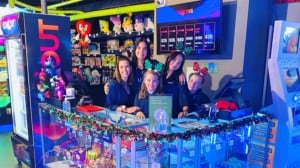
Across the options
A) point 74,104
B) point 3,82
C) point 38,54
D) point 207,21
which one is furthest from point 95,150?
point 3,82

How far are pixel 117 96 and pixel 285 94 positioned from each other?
179cm

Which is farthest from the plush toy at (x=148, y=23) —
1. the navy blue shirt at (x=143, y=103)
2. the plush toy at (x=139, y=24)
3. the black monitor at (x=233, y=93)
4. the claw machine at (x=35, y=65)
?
the black monitor at (x=233, y=93)

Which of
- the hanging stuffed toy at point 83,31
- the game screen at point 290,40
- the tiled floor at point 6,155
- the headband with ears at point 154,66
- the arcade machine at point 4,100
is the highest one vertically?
the hanging stuffed toy at point 83,31

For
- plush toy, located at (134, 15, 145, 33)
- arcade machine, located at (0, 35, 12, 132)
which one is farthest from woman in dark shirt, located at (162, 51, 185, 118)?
arcade machine, located at (0, 35, 12, 132)

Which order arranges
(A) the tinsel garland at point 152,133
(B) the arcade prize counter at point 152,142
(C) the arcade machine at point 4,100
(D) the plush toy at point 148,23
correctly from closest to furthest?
(A) the tinsel garland at point 152,133, (B) the arcade prize counter at point 152,142, (C) the arcade machine at point 4,100, (D) the plush toy at point 148,23

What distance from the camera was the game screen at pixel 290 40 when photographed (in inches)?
112

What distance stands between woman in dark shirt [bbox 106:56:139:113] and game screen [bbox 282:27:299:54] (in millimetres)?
1640

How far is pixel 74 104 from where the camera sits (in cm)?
344

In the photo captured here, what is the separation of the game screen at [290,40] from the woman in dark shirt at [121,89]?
5.38 ft

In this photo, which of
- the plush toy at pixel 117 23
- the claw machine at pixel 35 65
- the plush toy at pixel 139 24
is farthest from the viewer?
the plush toy at pixel 117 23

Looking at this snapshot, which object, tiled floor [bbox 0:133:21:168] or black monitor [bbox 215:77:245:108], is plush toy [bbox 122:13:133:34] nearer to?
tiled floor [bbox 0:133:21:168]

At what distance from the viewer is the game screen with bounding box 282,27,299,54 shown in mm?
2852

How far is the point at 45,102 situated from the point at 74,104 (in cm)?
48

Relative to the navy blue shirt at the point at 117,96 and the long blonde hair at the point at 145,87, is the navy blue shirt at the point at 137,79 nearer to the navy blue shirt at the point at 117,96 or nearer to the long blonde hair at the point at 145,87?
the navy blue shirt at the point at 117,96
